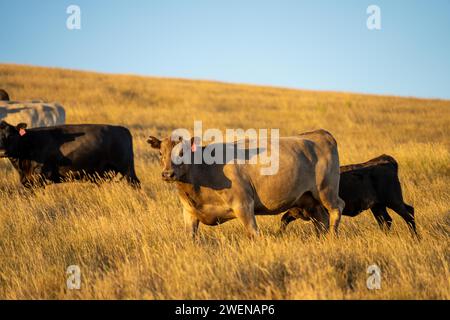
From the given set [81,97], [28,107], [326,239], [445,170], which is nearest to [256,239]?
[326,239]

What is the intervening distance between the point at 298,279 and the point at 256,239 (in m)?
1.74

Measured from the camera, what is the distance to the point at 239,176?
7371mm

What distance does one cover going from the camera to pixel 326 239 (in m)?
7.07

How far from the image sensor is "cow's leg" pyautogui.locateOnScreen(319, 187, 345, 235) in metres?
8.04

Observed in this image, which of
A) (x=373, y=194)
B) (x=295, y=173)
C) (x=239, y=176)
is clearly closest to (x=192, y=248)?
(x=239, y=176)

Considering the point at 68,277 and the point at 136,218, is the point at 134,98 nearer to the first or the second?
the point at 136,218

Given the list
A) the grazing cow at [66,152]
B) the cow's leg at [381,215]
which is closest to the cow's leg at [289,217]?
the cow's leg at [381,215]

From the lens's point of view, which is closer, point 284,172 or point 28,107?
point 284,172

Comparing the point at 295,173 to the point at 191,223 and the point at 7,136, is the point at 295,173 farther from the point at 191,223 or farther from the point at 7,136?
the point at 7,136

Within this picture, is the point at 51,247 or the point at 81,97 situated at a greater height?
the point at 81,97

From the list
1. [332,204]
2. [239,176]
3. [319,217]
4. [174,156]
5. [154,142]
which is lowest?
[319,217]

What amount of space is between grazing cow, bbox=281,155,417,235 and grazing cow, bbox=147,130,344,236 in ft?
1.62

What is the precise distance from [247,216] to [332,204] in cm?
157

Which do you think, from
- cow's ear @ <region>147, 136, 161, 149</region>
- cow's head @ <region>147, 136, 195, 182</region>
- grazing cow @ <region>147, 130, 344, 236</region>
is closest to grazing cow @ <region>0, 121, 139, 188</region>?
cow's ear @ <region>147, 136, 161, 149</region>
